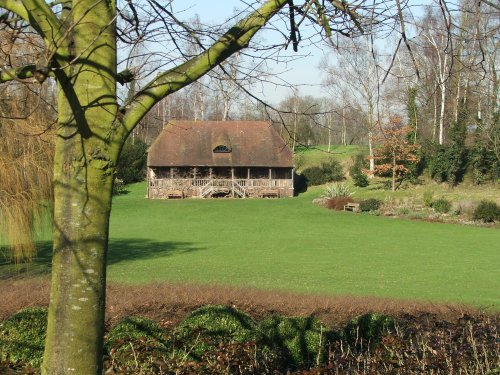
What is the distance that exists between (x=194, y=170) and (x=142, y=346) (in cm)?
5279

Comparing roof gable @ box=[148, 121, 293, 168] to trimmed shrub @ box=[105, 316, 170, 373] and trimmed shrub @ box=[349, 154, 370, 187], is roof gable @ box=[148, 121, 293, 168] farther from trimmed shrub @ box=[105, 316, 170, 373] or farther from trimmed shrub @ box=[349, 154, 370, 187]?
trimmed shrub @ box=[105, 316, 170, 373]

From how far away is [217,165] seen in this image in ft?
188

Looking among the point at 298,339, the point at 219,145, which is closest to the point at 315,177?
the point at 219,145

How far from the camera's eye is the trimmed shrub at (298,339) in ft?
21.7

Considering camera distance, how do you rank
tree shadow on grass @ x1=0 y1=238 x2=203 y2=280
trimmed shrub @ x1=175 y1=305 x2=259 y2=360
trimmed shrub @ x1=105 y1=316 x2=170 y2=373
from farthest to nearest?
tree shadow on grass @ x1=0 y1=238 x2=203 y2=280 → trimmed shrub @ x1=175 y1=305 x2=259 y2=360 → trimmed shrub @ x1=105 y1=316 x2=170 y2=373

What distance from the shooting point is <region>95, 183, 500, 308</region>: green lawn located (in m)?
19.9

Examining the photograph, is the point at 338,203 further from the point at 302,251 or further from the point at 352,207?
the point at 302,251

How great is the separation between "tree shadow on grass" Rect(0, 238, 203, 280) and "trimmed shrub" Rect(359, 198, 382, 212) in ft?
59.6

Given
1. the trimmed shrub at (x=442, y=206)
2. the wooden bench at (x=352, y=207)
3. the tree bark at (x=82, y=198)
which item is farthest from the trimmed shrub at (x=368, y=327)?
the wooden bench at (x=352, y=207)

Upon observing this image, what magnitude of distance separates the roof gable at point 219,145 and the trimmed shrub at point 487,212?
19.6 m

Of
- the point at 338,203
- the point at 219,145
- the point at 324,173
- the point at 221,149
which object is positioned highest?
the point at 219,145

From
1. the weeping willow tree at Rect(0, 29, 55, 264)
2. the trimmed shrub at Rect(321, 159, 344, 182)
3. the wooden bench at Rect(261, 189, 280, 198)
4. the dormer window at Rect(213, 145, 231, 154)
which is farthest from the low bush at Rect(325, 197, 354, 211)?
the weeping willow tree at Rect(0, 29, 55, 264)

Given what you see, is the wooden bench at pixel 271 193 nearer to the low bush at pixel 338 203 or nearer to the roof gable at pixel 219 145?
the roof gable at pixel 219 145

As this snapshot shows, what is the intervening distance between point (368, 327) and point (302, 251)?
2271cm
